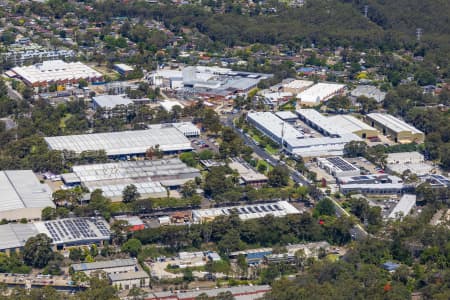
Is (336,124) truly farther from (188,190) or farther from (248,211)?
(248,211)

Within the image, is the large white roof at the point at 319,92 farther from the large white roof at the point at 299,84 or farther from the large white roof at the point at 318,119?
the large white roof at the point at 318,119

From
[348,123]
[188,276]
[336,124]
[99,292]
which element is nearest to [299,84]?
[348,123]

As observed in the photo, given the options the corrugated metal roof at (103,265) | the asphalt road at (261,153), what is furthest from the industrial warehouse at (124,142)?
the corrugated metal roof at (103,265)

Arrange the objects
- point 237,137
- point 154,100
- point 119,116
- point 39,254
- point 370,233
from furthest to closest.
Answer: point 154,100
point 119,116
point 237,137
point 370,233
point 39,254

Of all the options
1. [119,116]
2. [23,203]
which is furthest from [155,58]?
[23,203]

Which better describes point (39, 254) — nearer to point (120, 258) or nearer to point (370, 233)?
point (120, 258)
